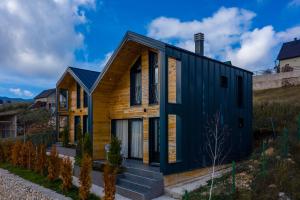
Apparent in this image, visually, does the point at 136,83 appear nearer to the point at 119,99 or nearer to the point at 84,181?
the point at 119,99

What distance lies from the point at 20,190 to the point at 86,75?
8534 mm

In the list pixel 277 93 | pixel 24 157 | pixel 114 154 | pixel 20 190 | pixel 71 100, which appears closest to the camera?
pixel 114 154

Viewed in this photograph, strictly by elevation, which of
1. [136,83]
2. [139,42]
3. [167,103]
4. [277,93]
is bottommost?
[167,103]

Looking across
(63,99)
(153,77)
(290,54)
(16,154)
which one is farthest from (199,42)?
(290,54)

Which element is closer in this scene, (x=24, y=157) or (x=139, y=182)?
(x=139, y=182)

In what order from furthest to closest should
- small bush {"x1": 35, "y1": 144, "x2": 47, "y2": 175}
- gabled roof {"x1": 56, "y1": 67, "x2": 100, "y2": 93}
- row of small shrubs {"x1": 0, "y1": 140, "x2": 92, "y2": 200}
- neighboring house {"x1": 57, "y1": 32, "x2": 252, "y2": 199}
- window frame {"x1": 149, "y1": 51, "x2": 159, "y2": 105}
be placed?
gabled roof {"x1": 56, "y1": 67, "x2": 100, "y2": 93} < small bush {"x1": 35, "y1": 144, "x2": 47, "y2": 175} < window frame {"x1": 149, "y1": 51, "x2": 159, "y2": 105} < neighboring house {"x1": 57, "y1": 32, "x2": 252, "y2": 199} < row of small shrubs {"x1": 0, "y1": 140, "x2": 92, "y2": 200}

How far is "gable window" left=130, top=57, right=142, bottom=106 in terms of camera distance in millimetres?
13948

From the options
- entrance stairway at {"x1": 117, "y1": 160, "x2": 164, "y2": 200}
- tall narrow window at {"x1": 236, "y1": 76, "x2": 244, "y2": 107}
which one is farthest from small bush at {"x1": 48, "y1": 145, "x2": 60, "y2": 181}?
tall narrow window at {"x1": 236, "y1": 76, "x2": 244, "y2": 107}

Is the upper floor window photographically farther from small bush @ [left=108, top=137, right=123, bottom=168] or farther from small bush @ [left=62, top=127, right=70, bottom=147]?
small bush @ [left=108, top=137, right=123, bottom=168]

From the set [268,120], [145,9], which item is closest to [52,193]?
[145,9]

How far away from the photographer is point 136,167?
38.9ft

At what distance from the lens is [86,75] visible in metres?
18.8

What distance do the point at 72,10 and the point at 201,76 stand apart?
21.9ft

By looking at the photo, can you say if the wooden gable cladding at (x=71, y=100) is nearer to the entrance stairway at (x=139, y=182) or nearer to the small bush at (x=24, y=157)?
the small bush at (x=24, y=157)
